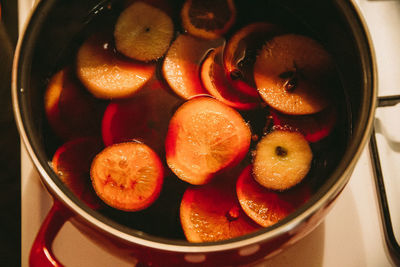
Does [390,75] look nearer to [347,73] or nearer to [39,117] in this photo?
[347,73]

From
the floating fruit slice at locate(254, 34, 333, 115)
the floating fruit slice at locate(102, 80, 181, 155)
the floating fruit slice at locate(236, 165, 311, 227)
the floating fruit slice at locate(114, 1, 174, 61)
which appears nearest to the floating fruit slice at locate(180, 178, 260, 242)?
the floating fruit slice at locate(236, 165, 311, 227)

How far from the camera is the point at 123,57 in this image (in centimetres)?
84

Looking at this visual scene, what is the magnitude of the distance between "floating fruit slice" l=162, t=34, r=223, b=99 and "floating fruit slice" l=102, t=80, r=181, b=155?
0.03m

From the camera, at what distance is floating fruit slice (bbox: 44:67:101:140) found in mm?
779

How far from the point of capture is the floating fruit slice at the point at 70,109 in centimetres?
78

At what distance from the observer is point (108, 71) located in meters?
0.83

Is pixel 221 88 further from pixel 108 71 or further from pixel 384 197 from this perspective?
pixel 384 197

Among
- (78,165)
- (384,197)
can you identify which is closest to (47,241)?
(78,165)

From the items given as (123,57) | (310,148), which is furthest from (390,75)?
(123,57)

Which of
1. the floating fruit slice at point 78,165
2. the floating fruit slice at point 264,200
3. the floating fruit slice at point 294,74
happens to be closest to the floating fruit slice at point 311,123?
the floating fruit slice at point 294,74

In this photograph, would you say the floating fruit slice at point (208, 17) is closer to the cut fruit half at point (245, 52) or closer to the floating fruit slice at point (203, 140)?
the cut fruit half at point (245, 52)

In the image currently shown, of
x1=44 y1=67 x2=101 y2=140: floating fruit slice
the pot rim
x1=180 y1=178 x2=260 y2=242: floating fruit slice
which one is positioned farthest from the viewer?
x1=44 y1=67 x2=101 y2=140: floating fruit slice

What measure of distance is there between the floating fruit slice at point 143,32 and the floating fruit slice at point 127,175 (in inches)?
9.0

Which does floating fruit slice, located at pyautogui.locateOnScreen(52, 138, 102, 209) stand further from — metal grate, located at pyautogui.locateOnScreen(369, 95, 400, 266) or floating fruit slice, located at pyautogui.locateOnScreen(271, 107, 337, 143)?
metal grate, located at pyautogui.locateOnScreen(369, 95, 400, 266)
